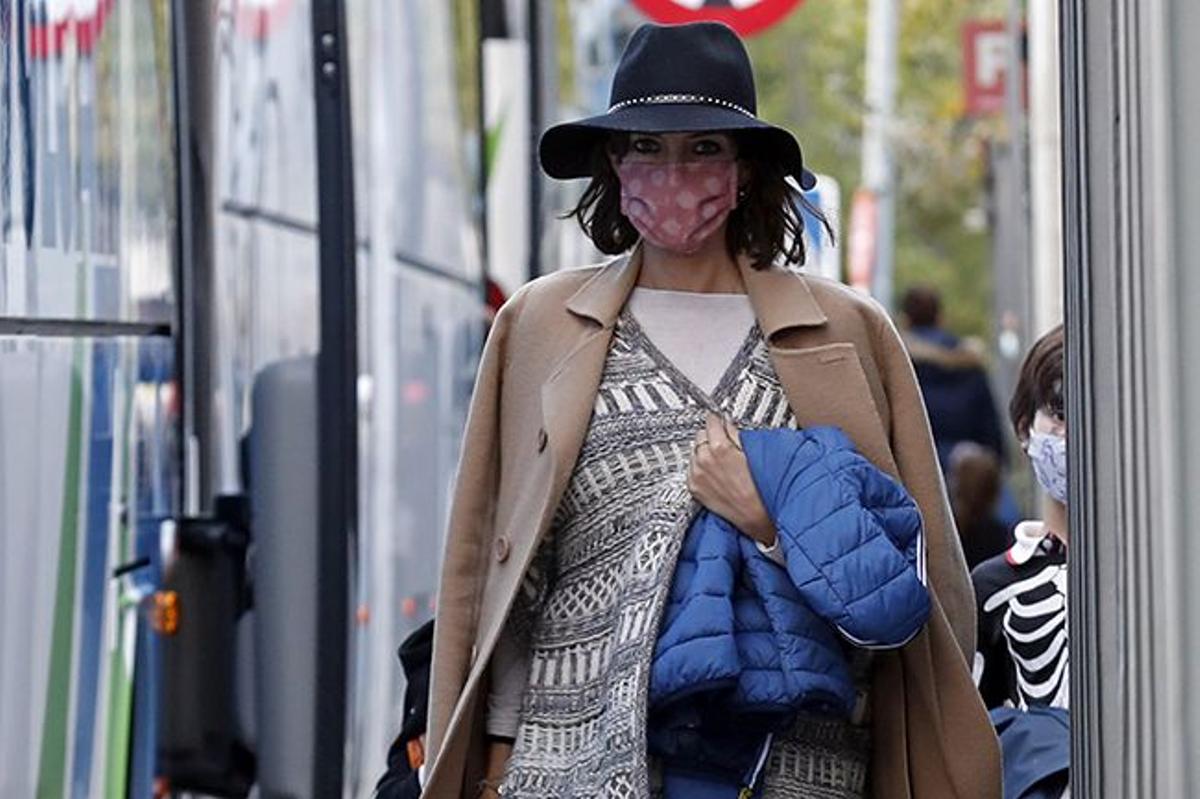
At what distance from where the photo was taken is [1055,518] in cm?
464

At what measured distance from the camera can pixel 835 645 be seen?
3830 millimetres

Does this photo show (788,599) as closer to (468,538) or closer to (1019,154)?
(468,538)

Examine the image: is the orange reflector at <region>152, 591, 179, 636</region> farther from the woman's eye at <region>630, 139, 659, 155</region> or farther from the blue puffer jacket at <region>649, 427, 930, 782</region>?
the blue puffer jacket at <region>649, 427, 930, 782</region>

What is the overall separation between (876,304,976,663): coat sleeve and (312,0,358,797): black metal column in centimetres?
197

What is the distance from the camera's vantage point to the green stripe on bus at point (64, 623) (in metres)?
4.51

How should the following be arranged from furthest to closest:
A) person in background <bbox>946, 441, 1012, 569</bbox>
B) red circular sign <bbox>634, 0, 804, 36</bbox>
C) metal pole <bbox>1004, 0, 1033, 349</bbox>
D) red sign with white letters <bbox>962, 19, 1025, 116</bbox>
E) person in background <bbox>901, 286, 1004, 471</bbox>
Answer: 1. red sign with white letters <bbox>962, 19, 1025, 116</bbox>
2. metal pole <bbox>1004, 0, 1033, 349</bbox>
3. person in background <bbox>901, 286, 1004, 471</bbox>
4. person in background <bbox>946, 441, 1012, 569</bbox>
5. red circular sign <bbox>634, 0, 804, 36</bbox>

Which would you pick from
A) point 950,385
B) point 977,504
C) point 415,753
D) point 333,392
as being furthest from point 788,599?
point 950,385

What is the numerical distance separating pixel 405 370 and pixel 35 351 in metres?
3.45

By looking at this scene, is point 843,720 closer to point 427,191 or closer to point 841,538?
point 841,538

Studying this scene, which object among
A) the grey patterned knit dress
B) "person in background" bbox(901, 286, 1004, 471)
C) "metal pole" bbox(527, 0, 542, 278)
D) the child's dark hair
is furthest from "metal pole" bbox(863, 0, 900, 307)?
the grey patterned knit dress

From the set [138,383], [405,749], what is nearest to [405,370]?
[138,383]

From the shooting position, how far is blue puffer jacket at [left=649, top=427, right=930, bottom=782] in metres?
3.73

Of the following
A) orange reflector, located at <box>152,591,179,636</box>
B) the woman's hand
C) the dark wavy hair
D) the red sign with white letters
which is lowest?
orange reflector, located at <box>152,591,179,636</box>

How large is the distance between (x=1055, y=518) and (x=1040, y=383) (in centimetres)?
21
